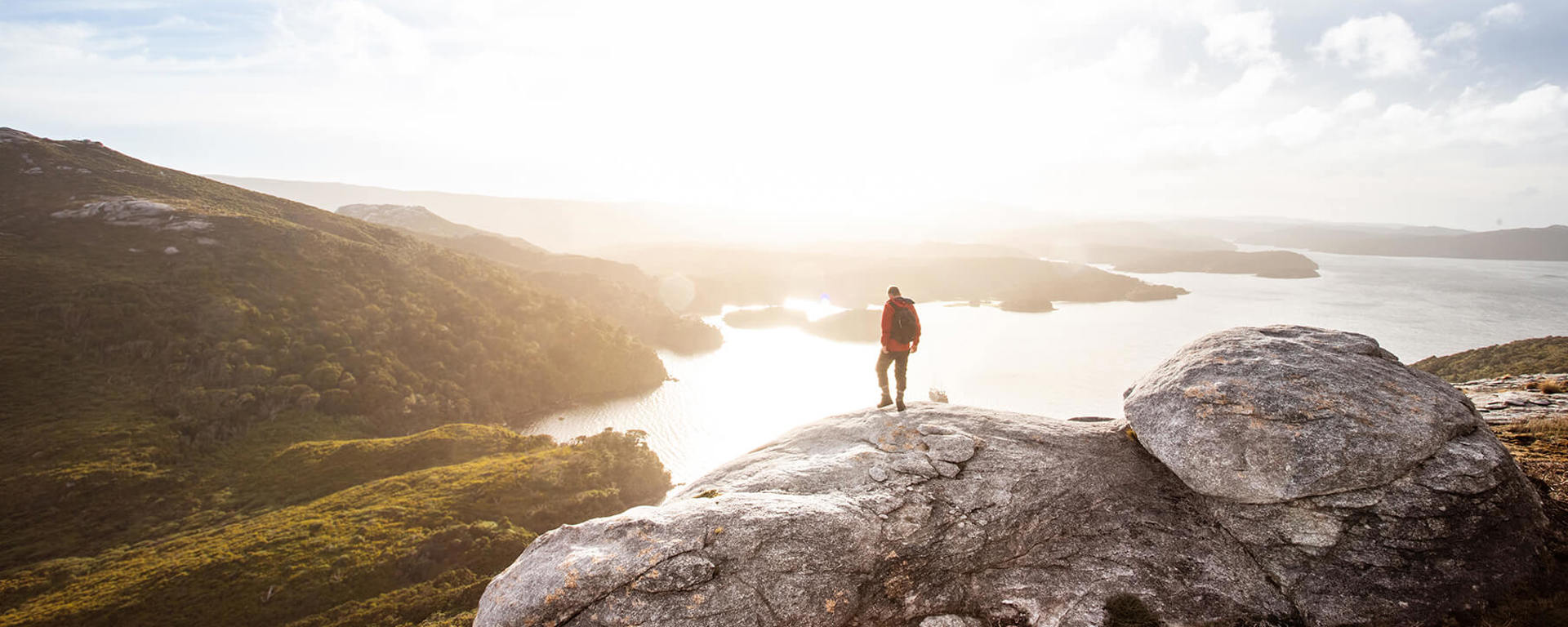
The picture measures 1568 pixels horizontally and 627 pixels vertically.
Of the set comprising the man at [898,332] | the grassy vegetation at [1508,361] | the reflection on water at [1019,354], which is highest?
the man at [898,332]

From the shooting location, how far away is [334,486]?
43594 mm

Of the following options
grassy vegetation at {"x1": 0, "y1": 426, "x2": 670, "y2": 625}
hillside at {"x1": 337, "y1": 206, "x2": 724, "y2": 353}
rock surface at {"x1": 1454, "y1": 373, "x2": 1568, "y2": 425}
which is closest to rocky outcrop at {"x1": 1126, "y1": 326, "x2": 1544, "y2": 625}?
rock surface at {"x1": 1454, "y1": 373, "x2": 1568, "y2": 425}

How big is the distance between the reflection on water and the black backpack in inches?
1239

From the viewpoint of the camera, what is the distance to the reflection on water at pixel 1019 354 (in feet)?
254

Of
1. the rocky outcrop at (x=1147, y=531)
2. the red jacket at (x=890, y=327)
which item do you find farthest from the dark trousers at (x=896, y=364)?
the rocky outcrop at (x=1147, y=531)

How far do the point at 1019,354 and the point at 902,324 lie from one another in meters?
103

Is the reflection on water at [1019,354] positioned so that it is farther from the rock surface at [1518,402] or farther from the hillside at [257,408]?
the rock surface at [1518,402]

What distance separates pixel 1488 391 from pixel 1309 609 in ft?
74.9

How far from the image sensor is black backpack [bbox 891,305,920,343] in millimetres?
16500

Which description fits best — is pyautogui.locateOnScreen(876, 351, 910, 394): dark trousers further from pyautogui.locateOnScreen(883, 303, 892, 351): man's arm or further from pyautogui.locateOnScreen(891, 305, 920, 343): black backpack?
pyautogui.locateOnScreen(891, 305, 920, 343): black backpack

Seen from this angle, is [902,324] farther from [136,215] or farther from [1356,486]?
[136,215]

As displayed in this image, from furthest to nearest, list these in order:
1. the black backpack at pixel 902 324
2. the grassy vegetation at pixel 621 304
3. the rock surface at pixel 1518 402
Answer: the grassy vegetation at pixel 621 304 < the rock surface at pixel 1518 402 < the black backpack at pixel 902 324

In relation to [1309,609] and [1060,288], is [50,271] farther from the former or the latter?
[1060,288]

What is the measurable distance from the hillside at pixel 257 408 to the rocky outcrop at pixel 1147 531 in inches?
1042
